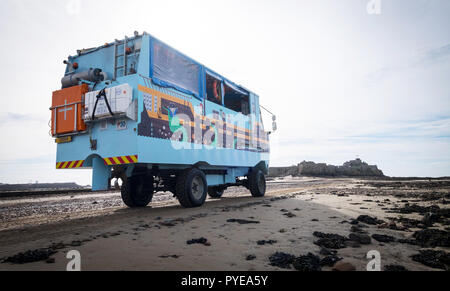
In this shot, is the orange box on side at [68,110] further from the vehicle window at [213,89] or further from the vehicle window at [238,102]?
the vehicle window at [238,102]

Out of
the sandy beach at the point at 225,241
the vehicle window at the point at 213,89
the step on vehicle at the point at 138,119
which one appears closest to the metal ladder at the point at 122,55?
the step on vehicle at the point at 138,119

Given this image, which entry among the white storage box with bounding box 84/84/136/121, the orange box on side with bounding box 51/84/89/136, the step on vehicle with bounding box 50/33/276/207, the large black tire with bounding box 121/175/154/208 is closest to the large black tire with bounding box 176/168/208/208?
the step on vehicle with bounding box 50/33/276/207

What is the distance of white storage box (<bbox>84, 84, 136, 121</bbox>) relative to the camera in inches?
213

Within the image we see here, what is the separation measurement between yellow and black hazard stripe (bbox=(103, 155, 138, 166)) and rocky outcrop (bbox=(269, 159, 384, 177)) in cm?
3774

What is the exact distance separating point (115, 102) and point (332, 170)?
133 feet

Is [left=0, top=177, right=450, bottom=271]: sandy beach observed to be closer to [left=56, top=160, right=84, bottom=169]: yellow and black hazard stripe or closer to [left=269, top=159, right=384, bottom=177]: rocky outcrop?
[left=56, top=160, right=84, bottom=169]: yellow and black hazard stripe

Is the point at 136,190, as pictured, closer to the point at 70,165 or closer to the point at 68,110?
the point at 70,165

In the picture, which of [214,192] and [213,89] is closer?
[213,89]

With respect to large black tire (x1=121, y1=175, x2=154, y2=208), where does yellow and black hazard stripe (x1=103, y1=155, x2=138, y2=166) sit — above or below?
above

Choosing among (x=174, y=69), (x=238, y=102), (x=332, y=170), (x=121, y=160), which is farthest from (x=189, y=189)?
(x=332, y=170)

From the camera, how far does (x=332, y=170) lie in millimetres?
40906

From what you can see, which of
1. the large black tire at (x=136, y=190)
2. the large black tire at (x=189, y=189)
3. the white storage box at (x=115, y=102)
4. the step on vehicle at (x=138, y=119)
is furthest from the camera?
the large black tire at (x=136, y=190)

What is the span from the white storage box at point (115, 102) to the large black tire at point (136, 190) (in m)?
2.42

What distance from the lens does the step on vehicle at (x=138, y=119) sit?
18.4 feet
